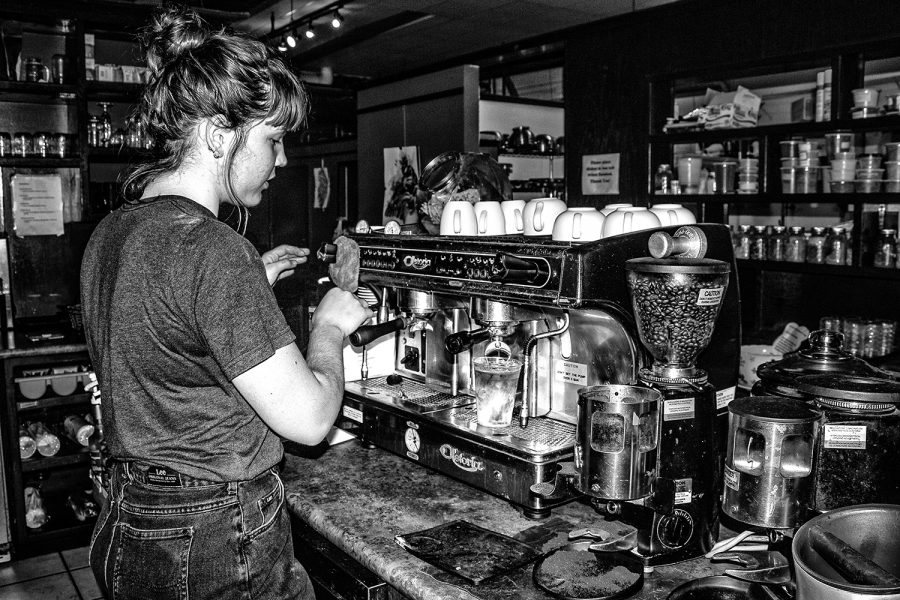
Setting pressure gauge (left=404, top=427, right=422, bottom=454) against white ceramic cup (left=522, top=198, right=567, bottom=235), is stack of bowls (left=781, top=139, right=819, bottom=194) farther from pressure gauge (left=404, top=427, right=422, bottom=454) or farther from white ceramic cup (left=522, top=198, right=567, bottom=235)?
pressure gauge (left=404, top=427, right=422, bottom=454)

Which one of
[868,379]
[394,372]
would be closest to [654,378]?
[868,379]

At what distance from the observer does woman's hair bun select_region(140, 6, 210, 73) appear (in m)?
1.25

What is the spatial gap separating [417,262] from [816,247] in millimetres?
2670

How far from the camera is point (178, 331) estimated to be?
1.15 meters

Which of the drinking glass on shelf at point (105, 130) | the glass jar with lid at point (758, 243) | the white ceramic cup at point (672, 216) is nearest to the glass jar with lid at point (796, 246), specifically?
the glass jar with lid at point (758, 243)

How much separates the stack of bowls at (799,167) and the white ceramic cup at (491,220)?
2.33 m

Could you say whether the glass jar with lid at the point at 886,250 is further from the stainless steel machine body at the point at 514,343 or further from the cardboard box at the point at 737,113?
the stainless steel machine body at the point at 514,343

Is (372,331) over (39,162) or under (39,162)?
under

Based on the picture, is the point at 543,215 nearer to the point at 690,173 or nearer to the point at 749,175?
the point at 749,175

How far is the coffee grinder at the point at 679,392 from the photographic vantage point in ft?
4.23

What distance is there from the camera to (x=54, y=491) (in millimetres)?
4066

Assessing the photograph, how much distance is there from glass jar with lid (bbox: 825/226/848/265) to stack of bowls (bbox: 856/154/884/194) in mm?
287

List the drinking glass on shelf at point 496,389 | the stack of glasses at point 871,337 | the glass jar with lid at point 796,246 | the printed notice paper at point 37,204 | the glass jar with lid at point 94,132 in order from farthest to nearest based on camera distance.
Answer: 1. the glass jar with lid at point 94,132
2. the printed notice paper at point 37,204
3. the glass jar with lid at point 796,246
4. the stack of glasses at point 871,337
5. the drinking glass on shelf at point 496,389

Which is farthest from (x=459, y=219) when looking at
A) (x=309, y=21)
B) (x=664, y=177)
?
(x=309, y=21)
